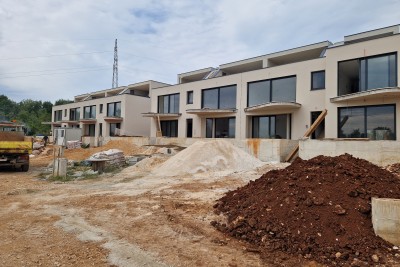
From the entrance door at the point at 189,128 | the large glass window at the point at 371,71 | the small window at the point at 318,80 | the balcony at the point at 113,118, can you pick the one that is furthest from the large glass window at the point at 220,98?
the balcony at the point at 113,118

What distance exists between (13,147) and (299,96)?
59.9ft

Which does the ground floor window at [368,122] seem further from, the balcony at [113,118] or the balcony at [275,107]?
the balcony at [113,118]

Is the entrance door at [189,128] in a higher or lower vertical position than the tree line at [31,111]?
lower

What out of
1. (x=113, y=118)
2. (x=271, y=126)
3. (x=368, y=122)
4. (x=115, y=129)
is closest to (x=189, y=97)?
(x=271, y=126)

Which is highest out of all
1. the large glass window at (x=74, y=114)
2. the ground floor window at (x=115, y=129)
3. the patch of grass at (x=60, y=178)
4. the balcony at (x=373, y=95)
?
the large glass window at (x=74, y=114)

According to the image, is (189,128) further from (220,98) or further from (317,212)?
(317,212)

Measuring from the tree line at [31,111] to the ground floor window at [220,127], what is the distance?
50759 mm

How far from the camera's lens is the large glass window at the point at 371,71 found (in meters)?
15.9

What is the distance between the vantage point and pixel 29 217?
22.5 ft

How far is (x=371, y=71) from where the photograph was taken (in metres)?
16.7

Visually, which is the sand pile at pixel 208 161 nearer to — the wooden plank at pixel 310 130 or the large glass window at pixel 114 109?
the wooden plank at pixel 310 130

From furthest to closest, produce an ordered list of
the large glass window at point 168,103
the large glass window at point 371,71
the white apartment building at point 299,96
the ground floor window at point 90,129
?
the ground floor window at point 90,129 < the large glass window at point 168,103 < the white apartment building at point 299,96 < the large glass window at point 371,71

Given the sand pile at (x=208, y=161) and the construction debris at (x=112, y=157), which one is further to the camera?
the construction debris at (x=112, y=157)

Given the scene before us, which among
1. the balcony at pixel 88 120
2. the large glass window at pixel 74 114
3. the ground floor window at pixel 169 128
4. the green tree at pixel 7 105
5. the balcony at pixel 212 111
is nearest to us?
the balcony at pixel 212 111
